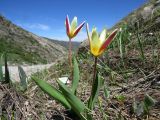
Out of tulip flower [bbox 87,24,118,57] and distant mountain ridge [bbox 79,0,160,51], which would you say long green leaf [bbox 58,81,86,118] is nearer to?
tulip flower [bbox 87,24,118,57]

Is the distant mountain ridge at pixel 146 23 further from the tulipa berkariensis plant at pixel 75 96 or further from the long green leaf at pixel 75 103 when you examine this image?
the long green leaf at pixel 75 103

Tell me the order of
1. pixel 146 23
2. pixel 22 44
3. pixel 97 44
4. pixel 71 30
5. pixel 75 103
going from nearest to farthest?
pixel 97 44
pixel 75 103
pixel 71 30
pixel 146 23
pixel 22 44

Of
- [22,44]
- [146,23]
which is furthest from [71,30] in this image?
[22,44]

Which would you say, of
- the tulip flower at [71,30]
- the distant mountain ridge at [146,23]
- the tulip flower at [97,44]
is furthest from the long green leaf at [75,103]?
the distant mountain ridge at [146,23]

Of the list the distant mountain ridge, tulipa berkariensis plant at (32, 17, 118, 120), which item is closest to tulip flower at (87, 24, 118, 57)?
tulipa berkariensis plant at (32, 17, 118, 120)

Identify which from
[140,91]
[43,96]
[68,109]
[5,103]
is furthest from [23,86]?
[140,91]

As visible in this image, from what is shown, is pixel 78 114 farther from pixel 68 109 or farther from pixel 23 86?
pixel 23 86

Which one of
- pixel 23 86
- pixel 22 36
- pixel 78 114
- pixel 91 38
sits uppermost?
pixel 22 36

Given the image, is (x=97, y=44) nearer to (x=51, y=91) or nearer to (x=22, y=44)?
(x=51, y=91)
